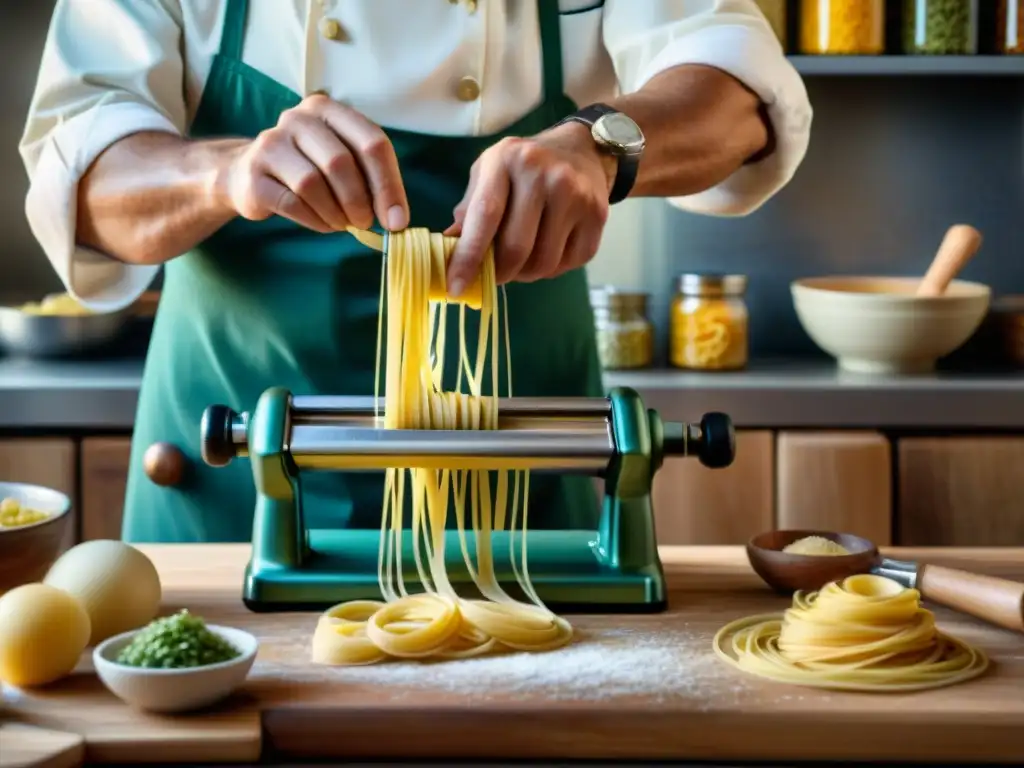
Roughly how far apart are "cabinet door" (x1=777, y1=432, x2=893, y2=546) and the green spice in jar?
65.3 inches

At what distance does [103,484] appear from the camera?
2.68 metres

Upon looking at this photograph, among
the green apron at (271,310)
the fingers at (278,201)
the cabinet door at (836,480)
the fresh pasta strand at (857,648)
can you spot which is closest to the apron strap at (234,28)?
the green apron at (271,310)

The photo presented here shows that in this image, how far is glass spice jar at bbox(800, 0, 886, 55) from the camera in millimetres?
2885

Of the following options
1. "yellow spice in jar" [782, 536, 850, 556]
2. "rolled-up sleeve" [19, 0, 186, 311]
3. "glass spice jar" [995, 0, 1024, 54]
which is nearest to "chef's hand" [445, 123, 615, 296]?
"yellow spice in jar" [782, 536, 850, 556]

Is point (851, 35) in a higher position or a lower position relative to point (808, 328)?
higher

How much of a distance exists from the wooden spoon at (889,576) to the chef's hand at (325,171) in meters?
0.49

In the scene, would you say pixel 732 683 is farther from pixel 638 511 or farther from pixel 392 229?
pixel 392 229

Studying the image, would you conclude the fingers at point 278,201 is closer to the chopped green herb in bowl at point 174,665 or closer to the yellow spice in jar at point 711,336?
the chopped green herb in bowl at point 174,665

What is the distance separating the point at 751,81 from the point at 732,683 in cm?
77

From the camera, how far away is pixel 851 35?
9.50 ft

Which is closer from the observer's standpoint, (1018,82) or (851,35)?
(851,35)

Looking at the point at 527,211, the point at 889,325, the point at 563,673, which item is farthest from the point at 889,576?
the point at 889,325

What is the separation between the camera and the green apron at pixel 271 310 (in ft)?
5.90

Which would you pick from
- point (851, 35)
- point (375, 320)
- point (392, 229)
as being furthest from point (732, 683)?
point (851, 35)
